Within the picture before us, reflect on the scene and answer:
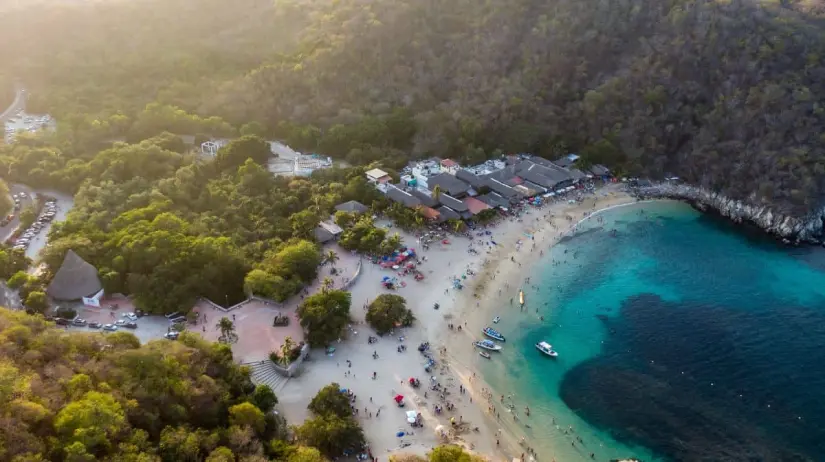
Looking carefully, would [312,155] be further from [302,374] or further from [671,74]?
[671,74]

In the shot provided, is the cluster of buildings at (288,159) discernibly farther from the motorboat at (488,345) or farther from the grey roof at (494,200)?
the motorboat at (488,345)

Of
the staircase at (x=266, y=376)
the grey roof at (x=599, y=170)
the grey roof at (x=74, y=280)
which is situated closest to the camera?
the staircase at (x=266, y=376)

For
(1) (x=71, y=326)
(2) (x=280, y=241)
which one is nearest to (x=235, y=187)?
(2) (x=280, y=241)

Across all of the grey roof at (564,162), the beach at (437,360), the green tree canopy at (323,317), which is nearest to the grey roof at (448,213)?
the beach at (437,360)

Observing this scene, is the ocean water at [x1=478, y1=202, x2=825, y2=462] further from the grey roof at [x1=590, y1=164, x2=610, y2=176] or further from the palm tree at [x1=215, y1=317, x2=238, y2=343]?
the palm tree at [x1=215, y1=317, x2=238, y2=343]

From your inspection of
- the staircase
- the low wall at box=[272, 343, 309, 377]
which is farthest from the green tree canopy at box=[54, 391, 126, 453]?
→ the low wall at box=[272, 343, 309, 377]

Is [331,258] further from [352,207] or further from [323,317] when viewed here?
[352,207]

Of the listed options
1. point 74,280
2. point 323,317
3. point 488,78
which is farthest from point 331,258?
point 488,78
